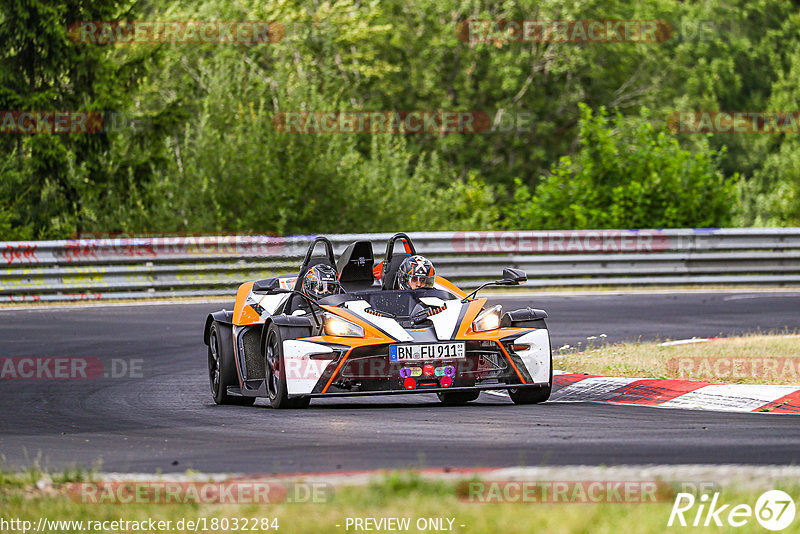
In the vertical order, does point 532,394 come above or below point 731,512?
below

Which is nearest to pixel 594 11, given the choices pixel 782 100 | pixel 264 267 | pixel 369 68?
pixel 369 68

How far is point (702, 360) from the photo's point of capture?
12633mm

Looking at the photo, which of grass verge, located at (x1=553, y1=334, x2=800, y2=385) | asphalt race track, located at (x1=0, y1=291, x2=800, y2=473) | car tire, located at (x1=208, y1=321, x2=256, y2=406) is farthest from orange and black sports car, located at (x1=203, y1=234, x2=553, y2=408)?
grass verge, located at (x1=553, y1=334, x2=800, y2=385)

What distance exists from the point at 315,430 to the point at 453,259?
14.1 meters

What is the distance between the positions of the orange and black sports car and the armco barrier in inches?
428

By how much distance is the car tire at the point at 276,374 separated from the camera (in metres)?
10.1

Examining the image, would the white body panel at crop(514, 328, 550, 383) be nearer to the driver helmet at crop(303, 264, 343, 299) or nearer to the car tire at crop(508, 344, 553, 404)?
the car tire at crop(508, 344, 553, 404)

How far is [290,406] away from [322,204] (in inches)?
706

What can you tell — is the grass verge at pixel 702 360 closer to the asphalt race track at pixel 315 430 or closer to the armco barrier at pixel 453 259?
the asphalt race track at pixel 315 430

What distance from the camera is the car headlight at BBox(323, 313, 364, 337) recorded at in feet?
32.9

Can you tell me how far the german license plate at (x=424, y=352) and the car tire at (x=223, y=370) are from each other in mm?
2049

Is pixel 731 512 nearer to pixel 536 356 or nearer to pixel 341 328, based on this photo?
pixel 536 356

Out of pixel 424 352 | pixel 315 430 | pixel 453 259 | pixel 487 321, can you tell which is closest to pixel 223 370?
pixel 424 352

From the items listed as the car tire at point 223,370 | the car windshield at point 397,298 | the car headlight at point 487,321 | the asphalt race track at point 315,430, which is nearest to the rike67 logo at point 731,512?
the asphalt race track at point 315,430
